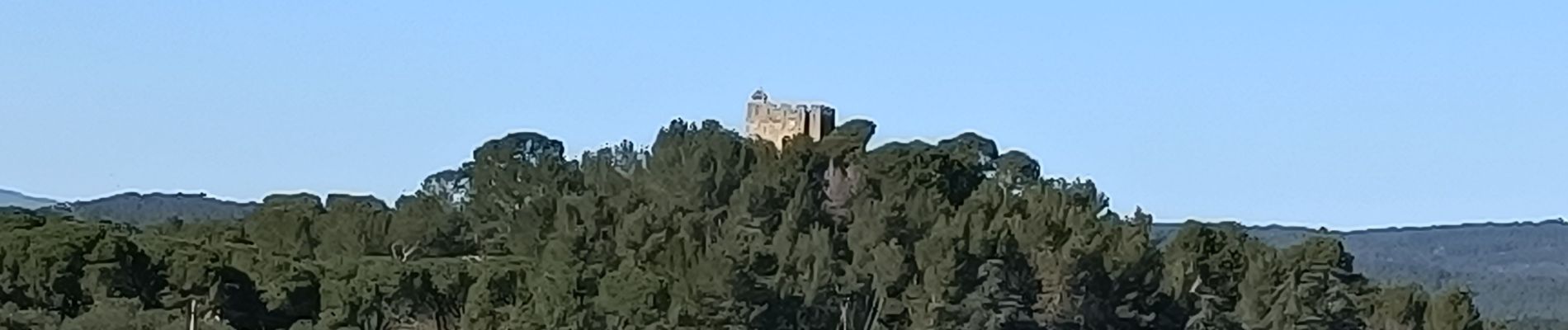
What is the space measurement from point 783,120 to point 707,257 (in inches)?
1196

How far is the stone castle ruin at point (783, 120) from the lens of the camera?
92500mm

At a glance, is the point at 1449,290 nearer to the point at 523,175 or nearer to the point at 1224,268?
the point at 1224,268

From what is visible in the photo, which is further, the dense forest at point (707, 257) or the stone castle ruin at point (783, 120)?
the stone castle ruin at point (783, 120)

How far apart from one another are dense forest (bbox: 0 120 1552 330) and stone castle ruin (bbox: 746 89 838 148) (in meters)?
8.10

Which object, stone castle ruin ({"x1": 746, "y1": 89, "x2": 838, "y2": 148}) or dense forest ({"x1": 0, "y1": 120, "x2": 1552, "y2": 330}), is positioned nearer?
dense forest ({"x1": 0, "y1": 120, "x2": 1552, "y2": 330})

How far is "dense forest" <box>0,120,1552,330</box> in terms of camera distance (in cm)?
5634

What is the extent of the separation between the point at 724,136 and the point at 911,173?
444 centimetres

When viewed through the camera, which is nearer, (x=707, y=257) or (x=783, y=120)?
(x=707, y=257)

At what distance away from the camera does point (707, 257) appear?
64375mm

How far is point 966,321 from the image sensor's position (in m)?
65.6

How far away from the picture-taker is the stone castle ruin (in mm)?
92500

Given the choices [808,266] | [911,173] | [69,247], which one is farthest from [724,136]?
[69,247]

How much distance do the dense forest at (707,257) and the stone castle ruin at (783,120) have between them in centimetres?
810

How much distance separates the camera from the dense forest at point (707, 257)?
56.3 metres
